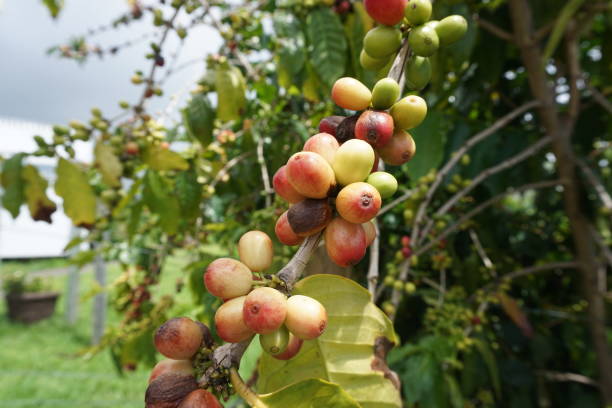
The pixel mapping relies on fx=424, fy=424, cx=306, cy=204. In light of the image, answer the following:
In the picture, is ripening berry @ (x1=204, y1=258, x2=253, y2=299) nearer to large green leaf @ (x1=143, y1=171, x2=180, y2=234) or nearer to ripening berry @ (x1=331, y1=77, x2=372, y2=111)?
ripening berry @ (x1=331, y1=77, x2=372, y2=111)

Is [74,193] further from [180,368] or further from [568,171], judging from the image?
[568,171]

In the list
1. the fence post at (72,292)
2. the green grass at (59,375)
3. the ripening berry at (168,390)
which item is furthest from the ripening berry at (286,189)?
the fence post at (72,292)

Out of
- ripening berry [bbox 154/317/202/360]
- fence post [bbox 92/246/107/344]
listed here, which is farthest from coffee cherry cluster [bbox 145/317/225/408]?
fence post [bbox 92/246/107/344]

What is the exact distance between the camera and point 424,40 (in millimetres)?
553

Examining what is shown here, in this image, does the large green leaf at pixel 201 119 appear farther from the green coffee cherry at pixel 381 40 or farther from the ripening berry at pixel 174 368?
the ripening berry at pixel 174 368

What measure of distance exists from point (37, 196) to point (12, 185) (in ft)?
0.25

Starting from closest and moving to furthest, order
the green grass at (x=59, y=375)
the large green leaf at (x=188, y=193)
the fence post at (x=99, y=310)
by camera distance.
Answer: the large green leaf at (x=188, y=193) < the green grass at (x=59, y=375) < the fence post at (x=99, y=310)

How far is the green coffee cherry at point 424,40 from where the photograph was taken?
21.6 inches

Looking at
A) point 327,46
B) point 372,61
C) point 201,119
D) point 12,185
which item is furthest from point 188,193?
point 372,61

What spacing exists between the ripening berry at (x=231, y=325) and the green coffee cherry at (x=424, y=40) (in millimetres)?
398

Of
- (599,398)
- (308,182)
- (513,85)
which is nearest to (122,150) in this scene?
(308,182)

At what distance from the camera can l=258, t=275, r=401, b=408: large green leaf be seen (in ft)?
1.87

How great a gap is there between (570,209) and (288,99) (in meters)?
1.22

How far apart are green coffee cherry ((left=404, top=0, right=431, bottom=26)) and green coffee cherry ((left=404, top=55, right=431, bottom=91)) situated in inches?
1.9
